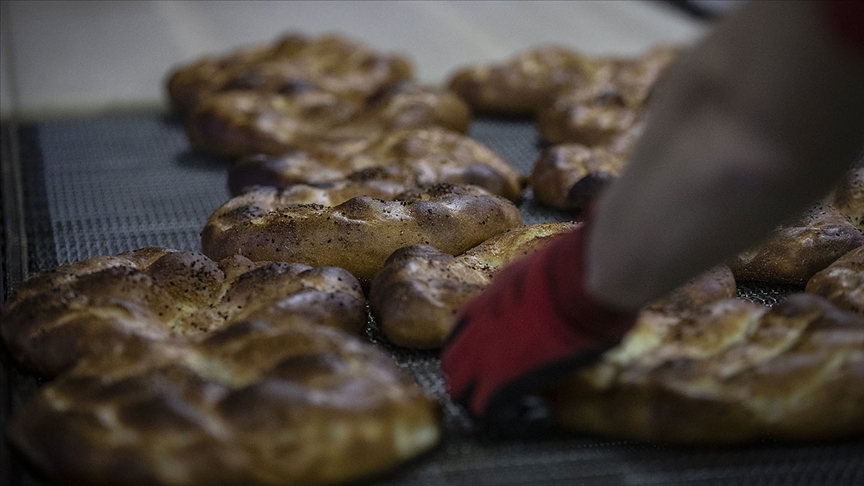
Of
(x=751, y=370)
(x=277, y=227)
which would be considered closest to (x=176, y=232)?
(x=277, y=227)

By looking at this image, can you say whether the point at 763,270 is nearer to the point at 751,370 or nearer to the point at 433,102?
the point at 751,370

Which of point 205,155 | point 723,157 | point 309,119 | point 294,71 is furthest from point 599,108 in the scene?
point 723,157

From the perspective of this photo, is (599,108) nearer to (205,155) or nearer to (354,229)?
(205,155)

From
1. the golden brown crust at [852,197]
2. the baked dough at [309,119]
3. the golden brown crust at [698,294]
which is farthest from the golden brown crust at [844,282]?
the baked dough at [309,119]

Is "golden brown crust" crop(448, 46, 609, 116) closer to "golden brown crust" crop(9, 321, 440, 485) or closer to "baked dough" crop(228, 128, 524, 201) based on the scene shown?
"baked dough" crop(228, 128, 524, 201)

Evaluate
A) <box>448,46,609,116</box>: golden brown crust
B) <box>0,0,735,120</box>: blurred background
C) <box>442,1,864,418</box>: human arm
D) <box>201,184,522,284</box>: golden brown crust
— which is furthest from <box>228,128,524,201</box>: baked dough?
<box>0,0,735,120</box>: blurred background
